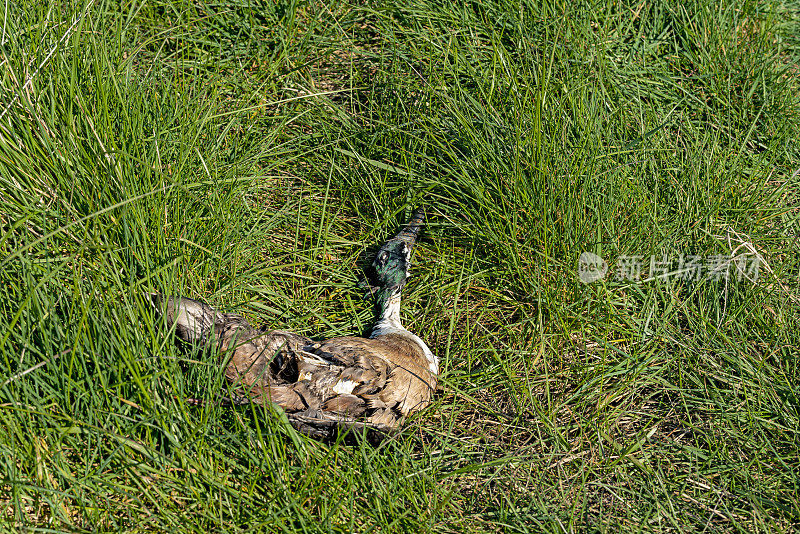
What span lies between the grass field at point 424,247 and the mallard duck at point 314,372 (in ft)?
0.33

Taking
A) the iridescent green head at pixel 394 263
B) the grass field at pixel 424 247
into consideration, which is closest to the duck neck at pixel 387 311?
the iridescent green head at pixel 394 263

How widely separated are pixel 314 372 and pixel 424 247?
99 cm

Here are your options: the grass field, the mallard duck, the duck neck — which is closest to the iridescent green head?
the duck neck

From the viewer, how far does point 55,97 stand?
2.62m

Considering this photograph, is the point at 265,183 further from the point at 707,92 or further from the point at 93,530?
the point at 707,92

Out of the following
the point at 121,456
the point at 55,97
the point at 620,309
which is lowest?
the point at 620,309

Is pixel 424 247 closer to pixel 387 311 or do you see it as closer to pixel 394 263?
pixel 394 263

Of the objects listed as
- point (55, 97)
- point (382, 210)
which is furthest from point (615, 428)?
point (55, 97)

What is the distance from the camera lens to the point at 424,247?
3150 mm

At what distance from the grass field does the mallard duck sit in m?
0.10

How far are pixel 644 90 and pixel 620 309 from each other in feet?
4.19

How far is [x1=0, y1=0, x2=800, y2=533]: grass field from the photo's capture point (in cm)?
219

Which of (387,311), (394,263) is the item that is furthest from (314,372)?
(394,263)

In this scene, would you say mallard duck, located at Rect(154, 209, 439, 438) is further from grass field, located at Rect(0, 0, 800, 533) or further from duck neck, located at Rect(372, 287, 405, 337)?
duck neck, located at Rect(372, 287, 405, 337)
